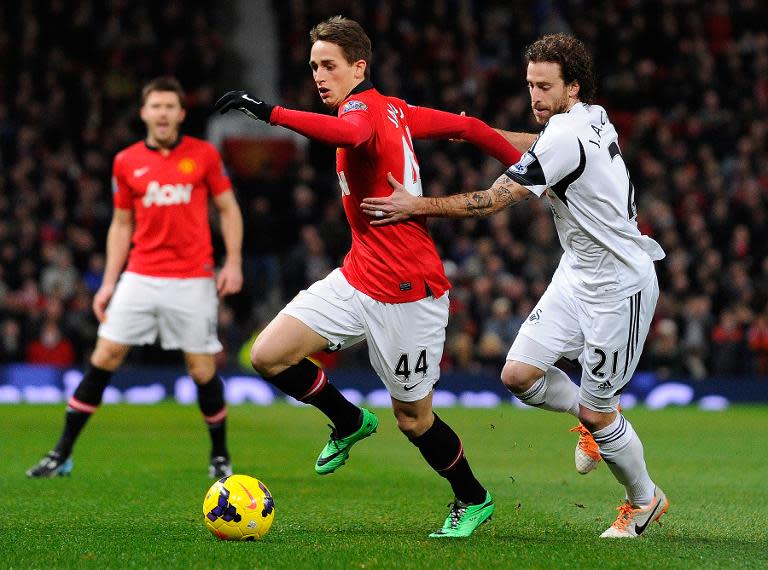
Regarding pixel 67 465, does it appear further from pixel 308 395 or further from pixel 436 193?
pixel 436 193

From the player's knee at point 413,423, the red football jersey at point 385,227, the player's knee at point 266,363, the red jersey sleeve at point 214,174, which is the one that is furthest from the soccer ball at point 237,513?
the red jersey sleeve at point 214,174

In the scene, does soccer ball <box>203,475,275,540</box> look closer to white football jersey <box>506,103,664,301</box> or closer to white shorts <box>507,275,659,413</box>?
white shorts <box>507,275,659,413</box>

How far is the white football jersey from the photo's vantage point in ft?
20.6

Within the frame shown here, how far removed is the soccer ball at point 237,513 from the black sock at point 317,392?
0.65 meters

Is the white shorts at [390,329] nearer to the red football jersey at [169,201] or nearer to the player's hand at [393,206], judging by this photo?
the player's hand at [393,206]

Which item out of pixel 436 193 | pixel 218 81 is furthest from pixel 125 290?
pixel 218 81

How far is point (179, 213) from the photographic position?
30.6 ft

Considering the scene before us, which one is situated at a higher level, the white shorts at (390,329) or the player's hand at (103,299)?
the white shorts at (390,329)

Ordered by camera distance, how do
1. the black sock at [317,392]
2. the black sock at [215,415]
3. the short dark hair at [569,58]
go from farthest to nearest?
the black sock at [215,415]
the black sock at [317,392]
the short dark hair at [569,58]

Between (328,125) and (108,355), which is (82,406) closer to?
(108,355)

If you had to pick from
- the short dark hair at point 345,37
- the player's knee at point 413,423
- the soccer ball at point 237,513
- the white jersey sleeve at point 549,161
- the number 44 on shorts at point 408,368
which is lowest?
the soccer ball at point 237,513

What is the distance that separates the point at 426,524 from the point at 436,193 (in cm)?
1299

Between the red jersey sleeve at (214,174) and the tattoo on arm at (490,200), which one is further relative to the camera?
the red jersey sleeve at (214,174)

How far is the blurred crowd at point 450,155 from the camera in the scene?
1789 centimetres
